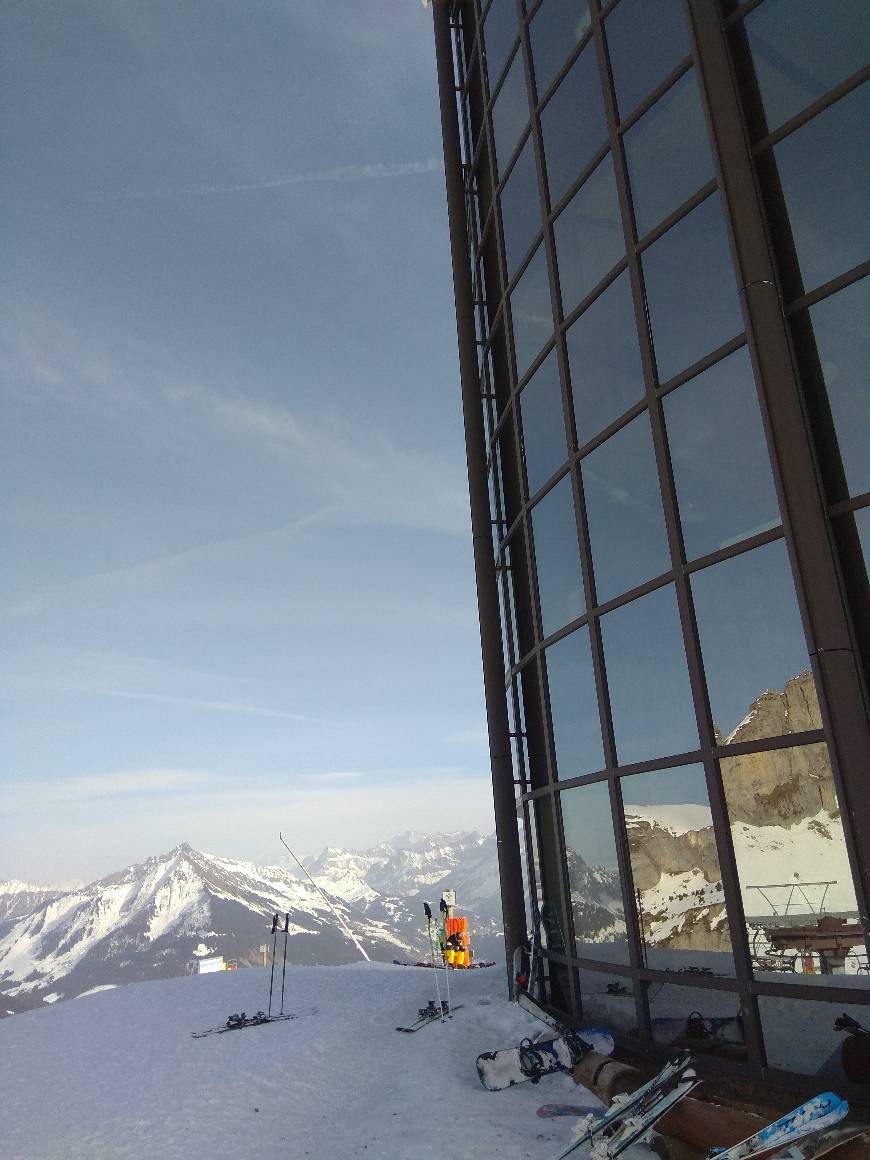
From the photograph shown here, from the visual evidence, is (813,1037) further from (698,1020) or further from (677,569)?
(677,569)

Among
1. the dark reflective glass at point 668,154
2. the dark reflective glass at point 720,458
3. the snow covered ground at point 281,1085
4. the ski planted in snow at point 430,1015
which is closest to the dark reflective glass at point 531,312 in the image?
the dark reflective glass at point 668,154

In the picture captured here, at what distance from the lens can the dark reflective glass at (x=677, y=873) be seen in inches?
420

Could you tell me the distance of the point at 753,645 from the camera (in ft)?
35.3

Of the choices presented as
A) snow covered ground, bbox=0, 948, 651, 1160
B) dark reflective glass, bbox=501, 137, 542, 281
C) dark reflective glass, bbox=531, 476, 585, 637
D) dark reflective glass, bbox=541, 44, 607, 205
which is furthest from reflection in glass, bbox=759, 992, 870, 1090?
dark reflective glass, bbox=501, 137, 542, 281

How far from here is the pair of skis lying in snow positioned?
731cm

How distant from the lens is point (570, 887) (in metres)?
14.3

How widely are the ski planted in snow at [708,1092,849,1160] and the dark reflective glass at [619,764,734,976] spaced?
8.61ft

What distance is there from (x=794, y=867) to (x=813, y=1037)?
186 cm

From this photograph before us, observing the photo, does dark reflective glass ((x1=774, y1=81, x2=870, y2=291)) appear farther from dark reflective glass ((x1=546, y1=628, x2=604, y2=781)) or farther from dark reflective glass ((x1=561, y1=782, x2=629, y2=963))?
dark reflective glass ((x1=561, y1=782, x2=629, y2=963))

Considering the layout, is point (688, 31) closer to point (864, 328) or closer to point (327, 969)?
point (864, 328)

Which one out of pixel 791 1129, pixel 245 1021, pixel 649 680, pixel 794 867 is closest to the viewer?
pixel 791 1129

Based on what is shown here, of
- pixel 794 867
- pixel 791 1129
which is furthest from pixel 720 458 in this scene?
pixel 791 1129

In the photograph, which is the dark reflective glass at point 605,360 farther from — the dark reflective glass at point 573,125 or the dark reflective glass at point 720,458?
the dark reflective glass at point 573,125

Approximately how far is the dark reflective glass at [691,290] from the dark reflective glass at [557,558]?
336cm
